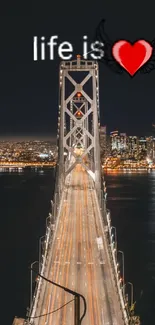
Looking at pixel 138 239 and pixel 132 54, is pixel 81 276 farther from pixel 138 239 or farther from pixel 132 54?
pixel 138 239

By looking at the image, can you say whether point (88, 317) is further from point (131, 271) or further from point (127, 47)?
point (131, 271)

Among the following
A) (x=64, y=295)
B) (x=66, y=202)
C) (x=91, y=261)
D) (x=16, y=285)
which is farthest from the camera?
(x=66, y=202)

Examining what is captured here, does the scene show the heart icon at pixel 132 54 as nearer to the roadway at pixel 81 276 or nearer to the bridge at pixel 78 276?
the bridge at pixel 78 276

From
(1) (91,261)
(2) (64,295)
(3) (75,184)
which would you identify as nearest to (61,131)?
(3) (75,184)

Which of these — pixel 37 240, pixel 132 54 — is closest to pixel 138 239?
pixel 37 240

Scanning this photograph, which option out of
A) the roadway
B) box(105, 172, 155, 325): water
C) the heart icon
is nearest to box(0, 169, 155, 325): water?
box(105, 172, 155, 325): water

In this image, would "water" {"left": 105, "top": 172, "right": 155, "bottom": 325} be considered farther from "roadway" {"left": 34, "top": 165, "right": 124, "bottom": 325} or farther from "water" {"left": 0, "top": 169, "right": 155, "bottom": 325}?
"roadway" {"left": 34, "top": 165, "right": 124, "bottom": 325}
